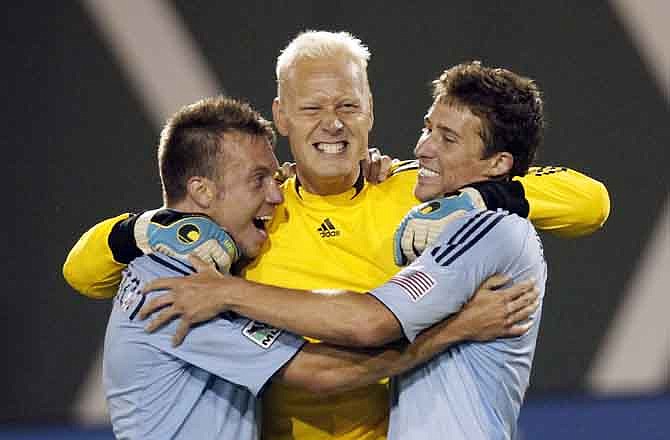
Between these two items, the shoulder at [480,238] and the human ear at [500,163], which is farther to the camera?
the human ear at [500,163]

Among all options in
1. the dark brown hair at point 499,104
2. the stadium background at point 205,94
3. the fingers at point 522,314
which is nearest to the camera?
the fingers at point 522,314

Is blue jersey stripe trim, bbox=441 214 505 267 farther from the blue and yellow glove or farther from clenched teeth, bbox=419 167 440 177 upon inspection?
clenched teeth, bbox=419 167 440 177

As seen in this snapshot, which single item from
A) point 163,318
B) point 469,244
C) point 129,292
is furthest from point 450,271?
point 129,292

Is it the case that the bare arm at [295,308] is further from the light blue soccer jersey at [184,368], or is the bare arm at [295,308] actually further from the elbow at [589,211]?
the elbow at [589,211]

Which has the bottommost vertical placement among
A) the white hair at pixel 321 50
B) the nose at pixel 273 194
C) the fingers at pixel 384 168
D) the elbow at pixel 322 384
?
the elbow at pixel 322 384

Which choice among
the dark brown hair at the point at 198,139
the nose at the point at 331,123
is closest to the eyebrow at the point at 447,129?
the nose at the point at 331,123

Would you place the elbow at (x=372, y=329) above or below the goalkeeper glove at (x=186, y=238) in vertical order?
below

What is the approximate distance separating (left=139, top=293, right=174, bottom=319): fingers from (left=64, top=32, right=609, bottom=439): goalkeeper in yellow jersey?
257 millimetres

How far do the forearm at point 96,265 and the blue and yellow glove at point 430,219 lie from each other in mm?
789

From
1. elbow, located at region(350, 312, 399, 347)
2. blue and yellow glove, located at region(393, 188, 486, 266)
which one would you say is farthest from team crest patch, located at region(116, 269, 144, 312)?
blue and yellow glove, located at region(393, 188, 486, 266)

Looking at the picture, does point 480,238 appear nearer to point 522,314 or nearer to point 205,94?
point 522,314

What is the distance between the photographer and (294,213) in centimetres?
339

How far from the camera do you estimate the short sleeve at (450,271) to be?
2.78 m

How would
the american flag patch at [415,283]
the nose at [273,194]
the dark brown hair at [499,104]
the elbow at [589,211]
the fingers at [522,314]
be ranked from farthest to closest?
1. the elbow at [589,211]
2. the nose at [273,194]
3. the dark brown hair at [499,104]
4. the fingers at [522,314]
5. the american flag patch at [415,283]
